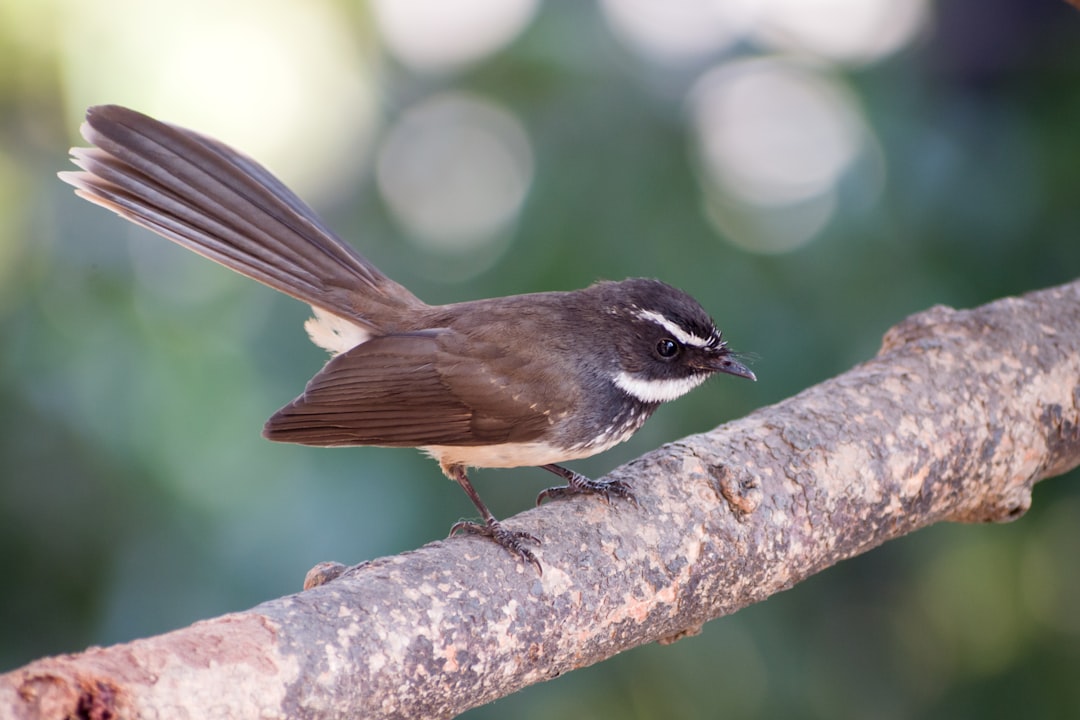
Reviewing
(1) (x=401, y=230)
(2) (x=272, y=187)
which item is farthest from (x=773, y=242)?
(2) (x=272, y=187)

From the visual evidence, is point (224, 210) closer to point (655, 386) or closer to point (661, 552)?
point (655, 386)

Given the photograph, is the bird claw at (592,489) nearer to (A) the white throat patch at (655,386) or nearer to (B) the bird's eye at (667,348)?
(A) the white throat patch at (655,386)

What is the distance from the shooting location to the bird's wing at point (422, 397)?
3211 millimetres

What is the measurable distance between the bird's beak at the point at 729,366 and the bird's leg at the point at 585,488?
0.61 m

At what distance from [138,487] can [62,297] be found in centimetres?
75

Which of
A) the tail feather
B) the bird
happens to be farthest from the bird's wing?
the tail feather

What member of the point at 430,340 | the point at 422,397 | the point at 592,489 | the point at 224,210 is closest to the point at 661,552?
the point at 592,489

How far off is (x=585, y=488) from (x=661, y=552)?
41cm

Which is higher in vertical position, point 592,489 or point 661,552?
point 592,489

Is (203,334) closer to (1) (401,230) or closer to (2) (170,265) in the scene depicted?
(2) (170,265)

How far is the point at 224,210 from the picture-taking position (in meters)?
3.56

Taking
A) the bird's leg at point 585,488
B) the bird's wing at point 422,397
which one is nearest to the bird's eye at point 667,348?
the bird's wing at point 422,397

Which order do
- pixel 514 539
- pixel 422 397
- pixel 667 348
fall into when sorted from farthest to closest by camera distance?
pixel 667 348 → pixel 422 397 → pixel 514 539

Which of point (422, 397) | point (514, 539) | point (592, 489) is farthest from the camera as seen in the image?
point (422, 397)
